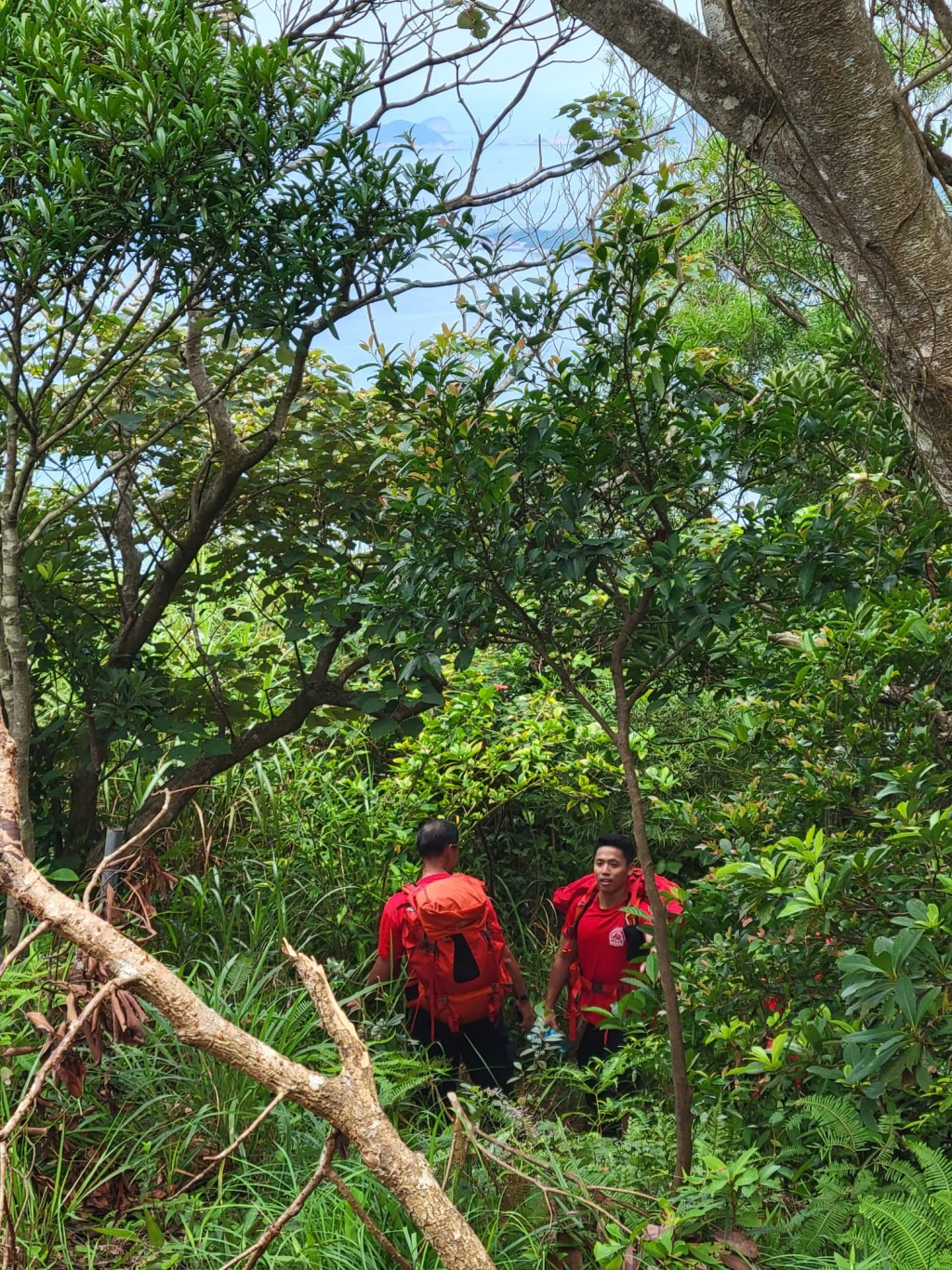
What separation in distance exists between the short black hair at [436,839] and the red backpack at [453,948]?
13 cm

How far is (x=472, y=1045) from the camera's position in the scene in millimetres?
4688

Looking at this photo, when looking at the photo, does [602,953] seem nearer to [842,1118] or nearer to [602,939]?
[602,939]

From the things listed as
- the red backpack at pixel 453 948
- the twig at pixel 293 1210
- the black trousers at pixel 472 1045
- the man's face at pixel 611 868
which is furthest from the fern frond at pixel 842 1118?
the black trousers at pixel 472 1045

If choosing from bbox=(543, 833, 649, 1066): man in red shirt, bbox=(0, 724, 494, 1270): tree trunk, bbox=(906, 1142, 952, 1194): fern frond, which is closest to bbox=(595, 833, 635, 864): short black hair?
bbox=(543, 833, 649, 1066): man in red shirt

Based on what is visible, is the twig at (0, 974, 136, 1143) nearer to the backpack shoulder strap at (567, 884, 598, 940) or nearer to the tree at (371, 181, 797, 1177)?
the tree at (371, 181, 797, 1177)

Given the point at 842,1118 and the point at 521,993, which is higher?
the point at 521,993

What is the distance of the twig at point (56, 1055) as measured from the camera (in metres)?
1.83

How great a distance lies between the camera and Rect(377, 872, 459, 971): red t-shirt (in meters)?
4.64

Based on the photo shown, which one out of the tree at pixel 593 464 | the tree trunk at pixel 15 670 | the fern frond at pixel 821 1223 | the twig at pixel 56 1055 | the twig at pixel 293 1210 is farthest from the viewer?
the tree trunk at pixel 15 670

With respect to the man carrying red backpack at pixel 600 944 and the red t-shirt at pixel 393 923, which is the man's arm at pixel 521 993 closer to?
the man carrying red backpack at pixel 600 944

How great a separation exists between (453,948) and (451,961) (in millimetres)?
52

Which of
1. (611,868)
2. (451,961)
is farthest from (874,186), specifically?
(451,961)

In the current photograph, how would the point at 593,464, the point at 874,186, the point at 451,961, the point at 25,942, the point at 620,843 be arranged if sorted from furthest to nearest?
the point at 620,843
the point at 451,961
the point at 593,464
the point at 874,186
the point at 25,942

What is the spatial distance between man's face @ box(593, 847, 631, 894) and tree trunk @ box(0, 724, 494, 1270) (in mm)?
2493
